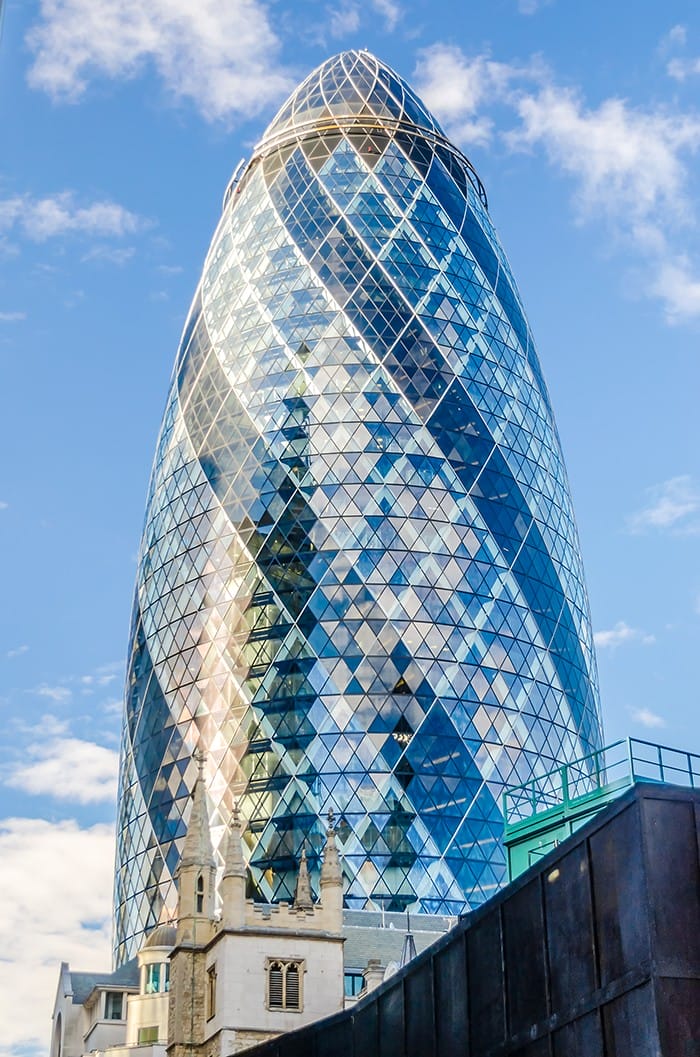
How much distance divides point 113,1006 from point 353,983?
1018cm

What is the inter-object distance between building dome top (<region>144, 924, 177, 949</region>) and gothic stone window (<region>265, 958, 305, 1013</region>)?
28.7 ft

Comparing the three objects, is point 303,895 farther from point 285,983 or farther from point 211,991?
point 211,991

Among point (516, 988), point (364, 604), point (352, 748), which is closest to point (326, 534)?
point (364, 604)

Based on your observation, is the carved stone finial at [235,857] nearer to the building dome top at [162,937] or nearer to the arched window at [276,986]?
the arched window at [276,986]

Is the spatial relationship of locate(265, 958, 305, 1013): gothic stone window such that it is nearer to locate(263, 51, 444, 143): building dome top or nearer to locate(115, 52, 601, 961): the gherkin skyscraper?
locate(115, 52, 601, 961): the gherkin skyscraper

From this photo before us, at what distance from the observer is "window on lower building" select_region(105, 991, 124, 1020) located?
47309 mm

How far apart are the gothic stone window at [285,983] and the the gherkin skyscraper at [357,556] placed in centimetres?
992

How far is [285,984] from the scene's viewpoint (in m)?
37.2

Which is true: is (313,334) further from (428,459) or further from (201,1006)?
(201,1006)

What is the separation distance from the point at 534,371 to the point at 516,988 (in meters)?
46.2

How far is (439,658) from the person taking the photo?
50812mm

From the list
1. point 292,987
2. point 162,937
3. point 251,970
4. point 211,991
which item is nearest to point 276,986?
point 292,987

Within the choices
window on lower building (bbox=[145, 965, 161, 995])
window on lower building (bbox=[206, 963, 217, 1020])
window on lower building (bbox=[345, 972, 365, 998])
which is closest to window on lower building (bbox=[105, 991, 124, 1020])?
window on lower building (bbox=[145, 965, 161, 995])

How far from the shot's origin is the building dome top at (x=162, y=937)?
45469mm
